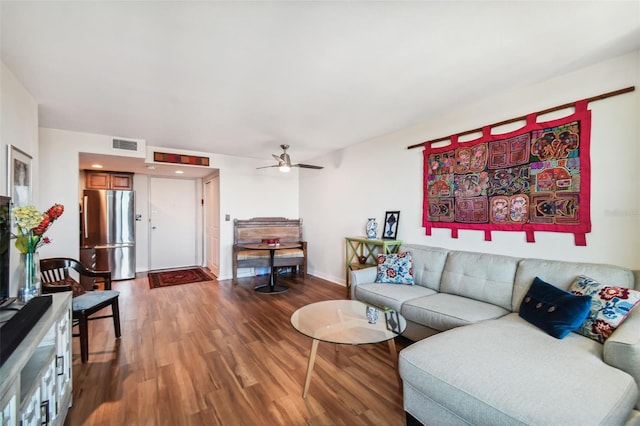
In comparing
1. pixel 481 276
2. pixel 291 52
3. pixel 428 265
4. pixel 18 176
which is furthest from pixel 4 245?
pixel 481 276

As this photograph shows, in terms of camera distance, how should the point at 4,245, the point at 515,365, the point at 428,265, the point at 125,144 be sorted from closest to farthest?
the point at 515,365 < the point at 4,245 < the point at 428,265 < the point at 125,144

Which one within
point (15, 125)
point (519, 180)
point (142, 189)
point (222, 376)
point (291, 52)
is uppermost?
point (291, 52)

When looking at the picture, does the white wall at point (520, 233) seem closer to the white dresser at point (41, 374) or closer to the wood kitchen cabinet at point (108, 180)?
the white dresser at point (41, 374)

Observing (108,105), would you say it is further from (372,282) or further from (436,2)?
(372,282)

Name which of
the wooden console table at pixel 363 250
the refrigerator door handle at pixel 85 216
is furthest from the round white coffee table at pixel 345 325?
the refrigerator door handle at pixel 85 216

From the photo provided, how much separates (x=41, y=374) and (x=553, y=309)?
2.95 metres

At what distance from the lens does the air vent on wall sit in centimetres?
400

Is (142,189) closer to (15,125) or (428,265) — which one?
(15,125)

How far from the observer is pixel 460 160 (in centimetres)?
308

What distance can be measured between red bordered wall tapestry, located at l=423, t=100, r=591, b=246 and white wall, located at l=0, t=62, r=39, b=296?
3.94m

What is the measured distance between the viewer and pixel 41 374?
Result: 1327 millimetres

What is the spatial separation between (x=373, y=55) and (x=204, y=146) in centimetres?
350

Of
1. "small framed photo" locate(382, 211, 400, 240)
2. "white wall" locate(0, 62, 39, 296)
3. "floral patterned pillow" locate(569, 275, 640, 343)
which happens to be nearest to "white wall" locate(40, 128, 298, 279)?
"white wall" locate(0, 62, 39, 296)

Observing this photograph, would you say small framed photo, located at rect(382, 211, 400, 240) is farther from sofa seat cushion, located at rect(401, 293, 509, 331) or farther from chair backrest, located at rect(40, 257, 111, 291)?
chair backrest, located at rect(40, 257, 111, 291)
